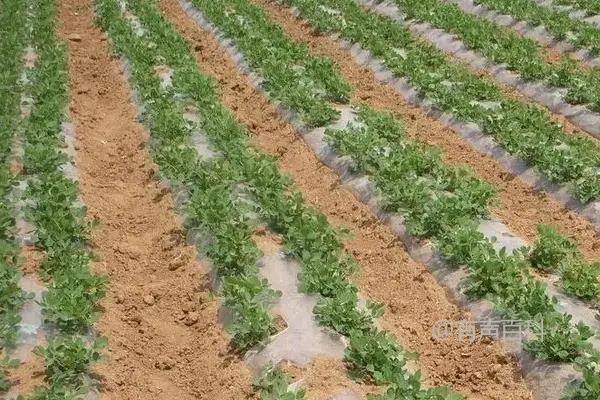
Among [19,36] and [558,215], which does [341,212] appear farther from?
[19,36]

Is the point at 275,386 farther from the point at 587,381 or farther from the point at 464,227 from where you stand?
the point at 464,227

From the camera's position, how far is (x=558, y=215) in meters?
9.14

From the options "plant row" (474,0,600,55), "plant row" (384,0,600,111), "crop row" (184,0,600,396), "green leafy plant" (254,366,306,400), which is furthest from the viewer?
"plant row" (474,0,600,55)

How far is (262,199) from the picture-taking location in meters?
9.05

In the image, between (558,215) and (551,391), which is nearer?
(551,391)

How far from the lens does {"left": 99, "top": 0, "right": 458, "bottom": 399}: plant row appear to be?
21.2 feet

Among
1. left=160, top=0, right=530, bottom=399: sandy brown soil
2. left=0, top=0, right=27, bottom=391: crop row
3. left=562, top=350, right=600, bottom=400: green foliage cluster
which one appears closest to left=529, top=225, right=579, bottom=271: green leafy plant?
left=160, top=0, right=530, bottom=399: sandy brown soil

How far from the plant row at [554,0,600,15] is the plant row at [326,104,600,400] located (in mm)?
7954

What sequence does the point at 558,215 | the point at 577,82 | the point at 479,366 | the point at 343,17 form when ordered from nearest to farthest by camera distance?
the point at 479,366
the point at 558,215
the point at 577,82
the point at 343,17

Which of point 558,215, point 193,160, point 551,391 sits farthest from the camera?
point 193,160

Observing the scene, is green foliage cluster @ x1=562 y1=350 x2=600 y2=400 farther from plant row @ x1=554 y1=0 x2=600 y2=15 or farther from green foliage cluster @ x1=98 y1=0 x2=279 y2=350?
plant row @ x1=554 y1=0 x2=600 y2=15

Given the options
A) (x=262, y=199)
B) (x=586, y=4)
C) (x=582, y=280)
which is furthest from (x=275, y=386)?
(x=586, y=4)

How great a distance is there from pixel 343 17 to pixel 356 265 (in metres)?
10.9

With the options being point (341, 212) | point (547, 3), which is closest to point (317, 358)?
point (341, 212)
